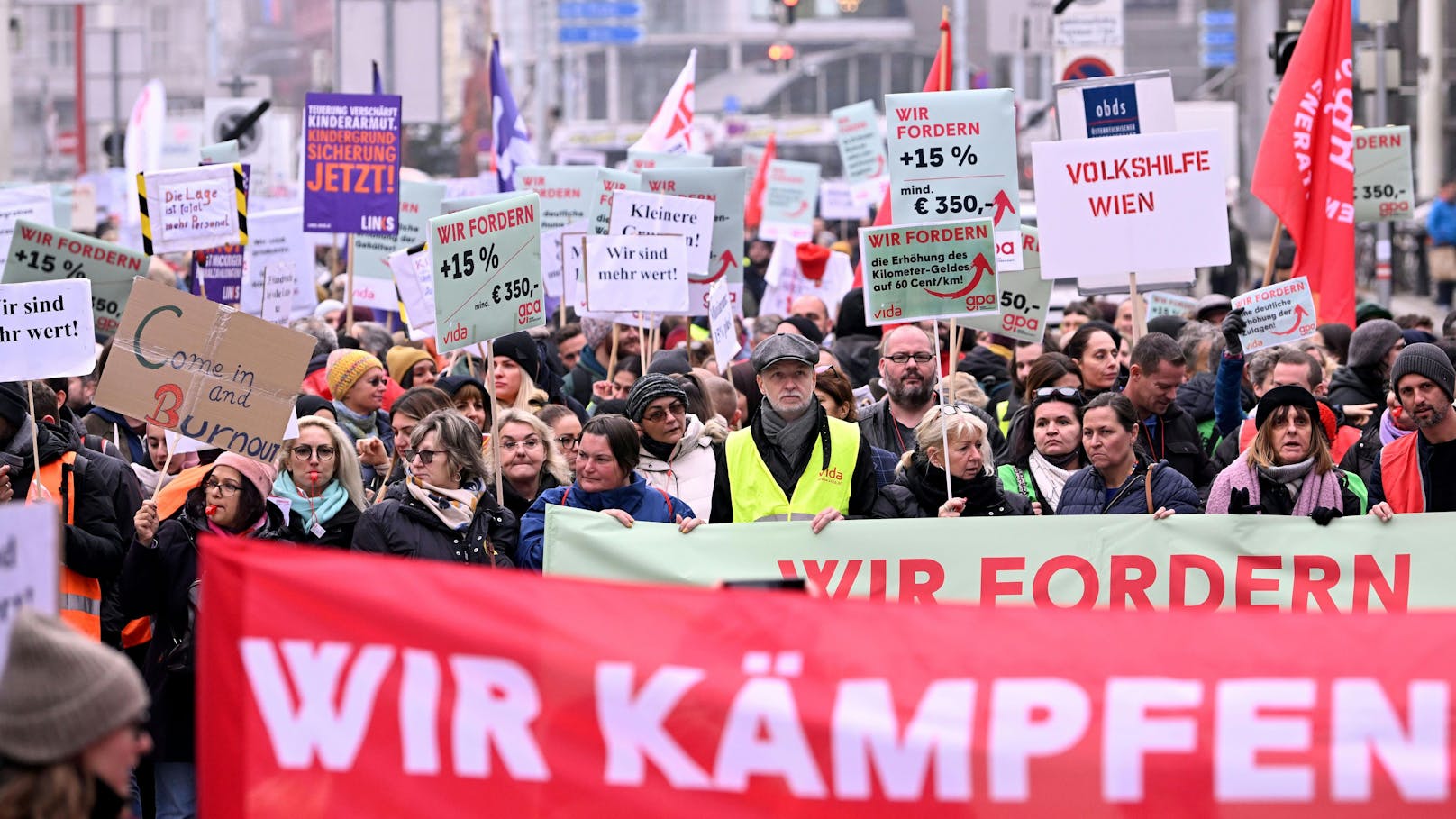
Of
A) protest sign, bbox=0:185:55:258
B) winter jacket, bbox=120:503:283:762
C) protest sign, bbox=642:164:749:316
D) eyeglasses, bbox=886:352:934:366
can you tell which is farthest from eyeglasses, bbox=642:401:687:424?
protest sign, bbox=0:185:55:258

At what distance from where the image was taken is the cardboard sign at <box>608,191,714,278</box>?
11.4m

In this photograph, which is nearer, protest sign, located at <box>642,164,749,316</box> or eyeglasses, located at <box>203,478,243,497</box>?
eyeglasses, located at <box>203,478,243,497</box>

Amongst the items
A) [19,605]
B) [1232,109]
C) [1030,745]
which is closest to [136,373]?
[19,605]

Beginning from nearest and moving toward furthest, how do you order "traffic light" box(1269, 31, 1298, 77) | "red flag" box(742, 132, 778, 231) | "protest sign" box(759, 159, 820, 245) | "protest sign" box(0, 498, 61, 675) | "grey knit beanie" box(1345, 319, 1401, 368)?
"protest sign" box(0, 498, 61, 675), "grey knit beanie" box(1345, 319, 1401, 368), "traffic light" box(1269, 31, 1298, 77), "protest sign" box(759, 159, 820, 245), "red flag" box(742, 132, 778, 231)

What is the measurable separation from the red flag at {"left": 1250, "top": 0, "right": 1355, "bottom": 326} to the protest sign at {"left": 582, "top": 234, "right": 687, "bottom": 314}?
2954mm

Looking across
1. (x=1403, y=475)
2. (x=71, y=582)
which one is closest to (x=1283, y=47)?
(x=1403, y=475)

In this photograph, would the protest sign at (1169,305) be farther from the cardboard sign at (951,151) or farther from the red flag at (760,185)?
the red flag at (760,185)

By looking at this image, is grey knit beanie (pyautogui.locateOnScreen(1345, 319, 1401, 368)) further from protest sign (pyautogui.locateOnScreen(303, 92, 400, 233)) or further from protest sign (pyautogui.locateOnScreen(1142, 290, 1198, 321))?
protest sign (pyautogui.locateOnScreen(303, 92, 400, 233))

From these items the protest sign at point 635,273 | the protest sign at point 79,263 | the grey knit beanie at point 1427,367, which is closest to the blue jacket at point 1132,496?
the grey knit beanie at point 1427,367

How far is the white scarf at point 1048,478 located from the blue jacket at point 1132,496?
307 millimetres

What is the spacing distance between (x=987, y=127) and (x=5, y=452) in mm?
4691

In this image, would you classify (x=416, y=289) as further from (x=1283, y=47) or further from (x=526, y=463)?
(x=1283, y=47)

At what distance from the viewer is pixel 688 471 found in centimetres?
721

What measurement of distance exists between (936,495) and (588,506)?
115 cm
